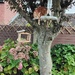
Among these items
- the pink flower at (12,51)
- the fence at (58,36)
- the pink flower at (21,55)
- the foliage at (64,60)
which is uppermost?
the fence at (58,36)

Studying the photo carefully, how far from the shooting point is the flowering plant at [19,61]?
4910mm

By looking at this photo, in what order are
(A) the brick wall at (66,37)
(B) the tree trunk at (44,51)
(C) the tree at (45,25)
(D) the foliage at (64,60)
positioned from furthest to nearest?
(A) the brick wall at (66,37) < (D) the foliage at (64,60) < (B) the tree trunk at (44,51) < (C) the tree at (45,25)

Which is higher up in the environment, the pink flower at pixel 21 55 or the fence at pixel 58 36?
the fence at pixel 58 36

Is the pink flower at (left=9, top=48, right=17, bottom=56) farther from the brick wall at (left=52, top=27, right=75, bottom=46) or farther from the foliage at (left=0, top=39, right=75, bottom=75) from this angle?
the brick wall at (left=52, top=27, right=75, bottom=46)

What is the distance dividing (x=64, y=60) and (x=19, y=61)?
0.90 metres

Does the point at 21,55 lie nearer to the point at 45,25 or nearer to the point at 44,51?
the point at 44,51

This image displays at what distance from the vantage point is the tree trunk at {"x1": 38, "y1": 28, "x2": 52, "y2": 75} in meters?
4.42

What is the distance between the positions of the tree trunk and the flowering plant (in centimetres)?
30

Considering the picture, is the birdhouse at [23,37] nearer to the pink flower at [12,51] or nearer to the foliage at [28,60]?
the foliage at [28,60]

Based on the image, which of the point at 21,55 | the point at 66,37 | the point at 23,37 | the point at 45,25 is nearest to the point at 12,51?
the point at 21,55

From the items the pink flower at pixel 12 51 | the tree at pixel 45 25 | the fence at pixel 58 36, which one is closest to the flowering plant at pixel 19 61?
the pink flower at pixel 12 51

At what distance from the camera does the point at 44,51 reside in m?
4.52

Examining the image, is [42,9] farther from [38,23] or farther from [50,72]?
[50,72]

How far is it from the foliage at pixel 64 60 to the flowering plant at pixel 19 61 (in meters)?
0.41
